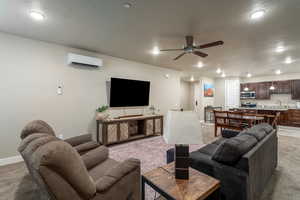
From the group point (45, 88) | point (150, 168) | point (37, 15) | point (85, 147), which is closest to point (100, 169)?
point (85, 147)

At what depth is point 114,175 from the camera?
1.37 meters

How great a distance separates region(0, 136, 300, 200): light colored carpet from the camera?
79.8 inches

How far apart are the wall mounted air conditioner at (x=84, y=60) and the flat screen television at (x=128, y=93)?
1.93ft


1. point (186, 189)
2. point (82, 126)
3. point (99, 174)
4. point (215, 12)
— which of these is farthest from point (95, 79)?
point (186, 189)

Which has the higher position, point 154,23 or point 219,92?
point 154,23

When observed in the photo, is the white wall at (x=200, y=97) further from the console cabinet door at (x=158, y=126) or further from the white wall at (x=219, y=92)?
the console cabinet door at (x=158, y=126)

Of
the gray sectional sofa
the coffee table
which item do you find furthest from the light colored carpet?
the coffee table

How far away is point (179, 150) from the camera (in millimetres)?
1393

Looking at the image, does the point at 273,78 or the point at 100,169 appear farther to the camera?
the point at 273,78

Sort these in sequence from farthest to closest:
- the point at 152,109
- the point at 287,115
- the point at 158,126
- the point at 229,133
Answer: the point at 287,115
the point at 152,109
the point at 158,126
the point at 229,133

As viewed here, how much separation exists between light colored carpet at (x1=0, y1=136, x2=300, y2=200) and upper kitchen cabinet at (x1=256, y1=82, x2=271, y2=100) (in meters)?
4.00

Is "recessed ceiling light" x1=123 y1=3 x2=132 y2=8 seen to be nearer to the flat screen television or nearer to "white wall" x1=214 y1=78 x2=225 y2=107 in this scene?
the flat screen television

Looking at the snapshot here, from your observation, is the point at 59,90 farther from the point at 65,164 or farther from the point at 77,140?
the point at 65,164

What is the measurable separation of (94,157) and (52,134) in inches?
23.8
